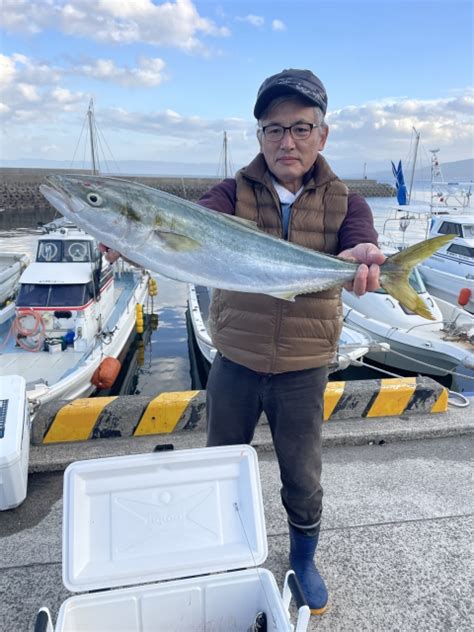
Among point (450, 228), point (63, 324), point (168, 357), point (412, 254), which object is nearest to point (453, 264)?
point (450, 228)

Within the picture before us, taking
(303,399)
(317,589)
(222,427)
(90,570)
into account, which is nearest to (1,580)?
(90,570)

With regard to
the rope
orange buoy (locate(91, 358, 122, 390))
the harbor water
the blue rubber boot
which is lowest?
the harbor water

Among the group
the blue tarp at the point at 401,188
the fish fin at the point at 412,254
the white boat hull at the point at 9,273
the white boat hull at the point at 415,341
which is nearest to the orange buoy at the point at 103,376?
the white boat hull at the point at 415,341

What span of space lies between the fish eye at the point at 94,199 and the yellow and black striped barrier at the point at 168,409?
2685mm

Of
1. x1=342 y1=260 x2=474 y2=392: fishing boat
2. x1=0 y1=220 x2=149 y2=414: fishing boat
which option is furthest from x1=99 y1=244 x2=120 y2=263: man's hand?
x1=342 y1=260 x2=474 y2=392: fishing boat

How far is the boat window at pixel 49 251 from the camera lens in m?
10.9

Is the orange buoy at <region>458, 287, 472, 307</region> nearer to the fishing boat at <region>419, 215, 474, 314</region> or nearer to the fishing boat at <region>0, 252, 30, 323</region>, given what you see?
the fishing boat at <region>419, 215, 474, 314</region>

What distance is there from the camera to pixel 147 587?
6.86ft

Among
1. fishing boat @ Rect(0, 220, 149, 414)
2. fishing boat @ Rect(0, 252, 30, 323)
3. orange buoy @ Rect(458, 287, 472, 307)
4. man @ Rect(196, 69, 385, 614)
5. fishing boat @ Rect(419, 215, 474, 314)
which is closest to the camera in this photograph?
man @ Rect(196, 69, 385, 614)

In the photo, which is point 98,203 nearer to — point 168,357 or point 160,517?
point 160,517

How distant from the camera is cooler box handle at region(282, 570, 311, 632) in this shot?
6.01 feet

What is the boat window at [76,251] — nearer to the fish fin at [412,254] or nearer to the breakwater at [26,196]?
the fish fin at [412,254]

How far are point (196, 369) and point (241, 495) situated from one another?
10172 mm

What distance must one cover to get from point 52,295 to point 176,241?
8.51m
